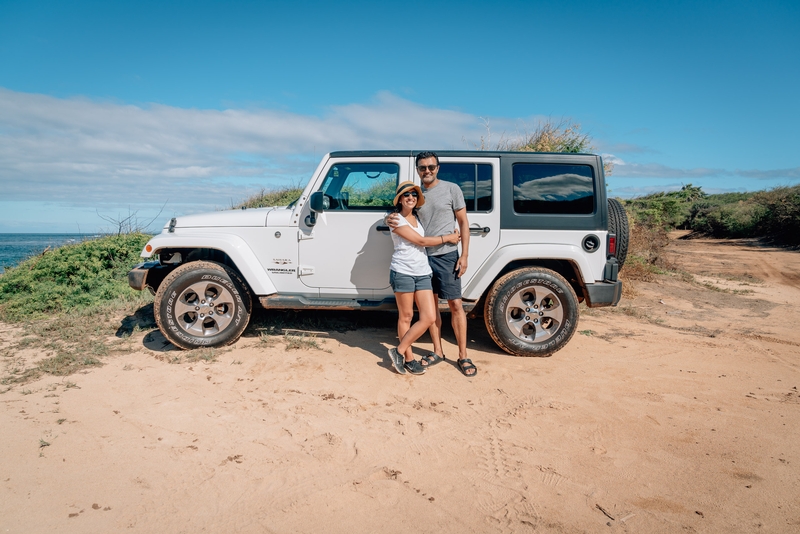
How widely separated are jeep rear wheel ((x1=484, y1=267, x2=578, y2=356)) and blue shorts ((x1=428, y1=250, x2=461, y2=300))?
46cm

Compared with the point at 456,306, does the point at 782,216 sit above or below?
above

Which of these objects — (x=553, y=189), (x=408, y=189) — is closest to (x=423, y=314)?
(x=408, y=189)

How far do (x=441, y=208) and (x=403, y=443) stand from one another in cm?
204

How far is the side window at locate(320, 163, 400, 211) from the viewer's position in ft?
15.8

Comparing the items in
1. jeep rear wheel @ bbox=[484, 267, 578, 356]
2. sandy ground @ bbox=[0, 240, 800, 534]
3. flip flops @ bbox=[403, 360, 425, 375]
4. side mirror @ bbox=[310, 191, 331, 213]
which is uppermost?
side mirror @ bbox=[310, 191, 331, 213]

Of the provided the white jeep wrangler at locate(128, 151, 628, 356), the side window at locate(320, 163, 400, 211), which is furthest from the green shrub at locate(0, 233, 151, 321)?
the side window at locate(320, 163, 400, 211)

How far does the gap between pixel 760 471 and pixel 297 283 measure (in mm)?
3917

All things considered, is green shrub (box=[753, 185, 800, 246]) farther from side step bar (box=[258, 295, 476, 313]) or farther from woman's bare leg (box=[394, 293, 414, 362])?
woman's bare leg (box=[394, 293, 414, 362])

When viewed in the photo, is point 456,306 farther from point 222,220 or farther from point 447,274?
point 222,220

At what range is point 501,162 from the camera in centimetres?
475

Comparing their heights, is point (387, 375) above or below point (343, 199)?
below

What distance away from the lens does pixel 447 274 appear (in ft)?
14.5

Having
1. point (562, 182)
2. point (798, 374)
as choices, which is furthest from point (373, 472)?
point (798, 374)

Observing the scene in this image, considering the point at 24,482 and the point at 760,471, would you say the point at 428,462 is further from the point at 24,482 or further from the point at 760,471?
the point at 24,482
